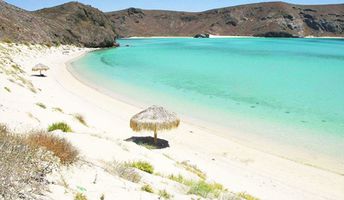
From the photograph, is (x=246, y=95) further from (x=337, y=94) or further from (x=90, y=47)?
(x=90, y=47)

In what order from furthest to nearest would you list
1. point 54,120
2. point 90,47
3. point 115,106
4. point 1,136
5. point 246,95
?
point 90,47
point 246,95
point 115,106
point 54,120
point 1,136

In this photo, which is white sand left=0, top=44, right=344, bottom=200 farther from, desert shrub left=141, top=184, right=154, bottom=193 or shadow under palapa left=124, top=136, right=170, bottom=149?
shadow under palapa left=124, top=136, right=170, bottom=149

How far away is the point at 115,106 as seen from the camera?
967 inches

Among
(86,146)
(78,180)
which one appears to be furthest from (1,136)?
(86,146)

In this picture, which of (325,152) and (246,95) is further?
(246,95)

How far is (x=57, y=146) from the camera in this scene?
6.47 m

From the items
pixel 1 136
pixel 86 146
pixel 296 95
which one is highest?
pixel 1 136

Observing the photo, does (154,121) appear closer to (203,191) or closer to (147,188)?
(203,191)

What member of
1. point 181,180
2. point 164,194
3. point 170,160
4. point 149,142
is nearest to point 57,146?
point 164,194

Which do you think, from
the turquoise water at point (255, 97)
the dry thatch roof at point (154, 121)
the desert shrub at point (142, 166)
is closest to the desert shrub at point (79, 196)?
the desert shrub at point (142, 166)

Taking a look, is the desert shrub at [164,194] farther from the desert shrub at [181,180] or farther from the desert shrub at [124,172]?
the desert shrub at [181,180]

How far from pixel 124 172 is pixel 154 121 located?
8.06 m

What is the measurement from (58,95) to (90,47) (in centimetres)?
6819

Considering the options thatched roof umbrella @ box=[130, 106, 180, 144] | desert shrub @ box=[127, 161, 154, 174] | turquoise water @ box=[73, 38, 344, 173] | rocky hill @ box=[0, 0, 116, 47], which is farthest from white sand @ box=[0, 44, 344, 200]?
rocky hill @ box=[0, 0, 116, 47]
